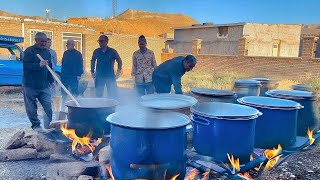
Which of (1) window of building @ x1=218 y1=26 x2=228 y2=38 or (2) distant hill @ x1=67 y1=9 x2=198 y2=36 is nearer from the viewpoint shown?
(1) window of building @ x1=218 y1=26 x2=228 y2=38

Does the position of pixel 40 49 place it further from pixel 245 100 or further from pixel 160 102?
pixel 245 100

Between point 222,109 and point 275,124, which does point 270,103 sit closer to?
point 275,124

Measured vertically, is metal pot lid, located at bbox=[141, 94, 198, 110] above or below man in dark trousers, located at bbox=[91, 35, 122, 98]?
below

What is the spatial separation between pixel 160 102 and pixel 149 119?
2.51ft

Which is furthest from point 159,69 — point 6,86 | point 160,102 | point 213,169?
point 6,86

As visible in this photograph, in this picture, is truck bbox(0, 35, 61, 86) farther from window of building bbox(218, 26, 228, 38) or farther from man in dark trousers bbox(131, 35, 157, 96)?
window of building bbox(218, 26, 228, 38)

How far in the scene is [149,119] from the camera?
9.49 ft

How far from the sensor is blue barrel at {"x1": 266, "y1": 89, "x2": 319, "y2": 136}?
4.25 meters

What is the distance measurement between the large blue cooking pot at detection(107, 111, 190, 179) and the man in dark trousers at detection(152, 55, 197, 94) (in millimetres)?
1773

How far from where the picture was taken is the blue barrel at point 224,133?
2936 millimetres

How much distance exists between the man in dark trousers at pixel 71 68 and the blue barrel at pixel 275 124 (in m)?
3.68

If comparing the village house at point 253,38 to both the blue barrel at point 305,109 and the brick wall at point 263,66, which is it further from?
the blue barrel at point 305,109

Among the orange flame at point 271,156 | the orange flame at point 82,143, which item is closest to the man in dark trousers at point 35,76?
the orange flame at point 82,143

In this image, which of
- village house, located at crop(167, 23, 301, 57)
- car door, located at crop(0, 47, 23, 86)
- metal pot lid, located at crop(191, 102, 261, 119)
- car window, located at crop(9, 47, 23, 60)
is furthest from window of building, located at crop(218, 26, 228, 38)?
metal pot lid, located at crop(191, 102, 261, 119)
